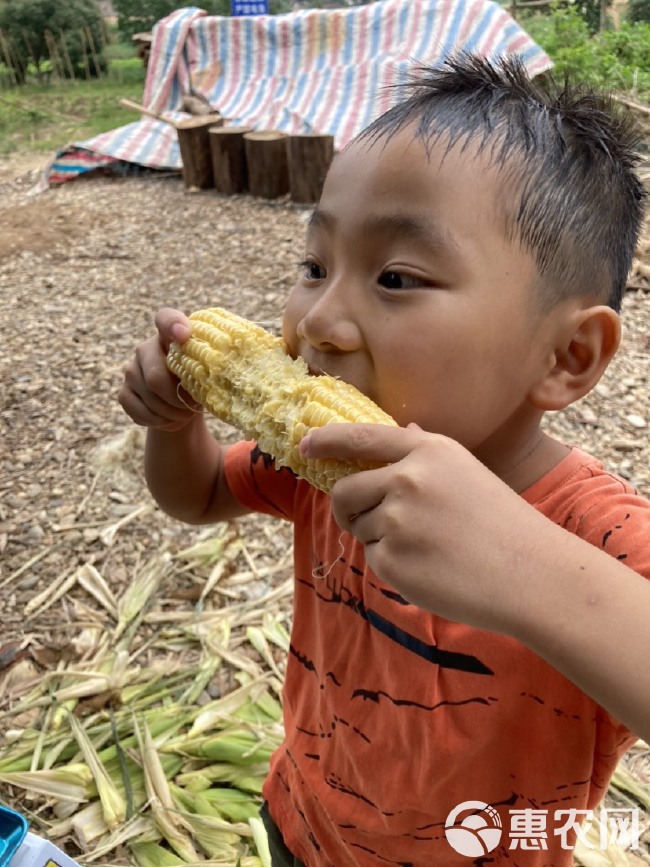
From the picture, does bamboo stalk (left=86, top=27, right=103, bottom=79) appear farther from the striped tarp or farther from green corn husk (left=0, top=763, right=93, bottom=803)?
green corn husk (left=0, top=763, right=93, bottom=803)

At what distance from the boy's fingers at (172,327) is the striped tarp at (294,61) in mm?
8382

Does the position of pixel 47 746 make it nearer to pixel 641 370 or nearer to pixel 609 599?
A: pixel 609 599

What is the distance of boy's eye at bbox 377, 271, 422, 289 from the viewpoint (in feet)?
3.74

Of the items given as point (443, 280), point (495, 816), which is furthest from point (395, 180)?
point (495, 816)

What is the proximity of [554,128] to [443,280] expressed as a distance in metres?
0.38

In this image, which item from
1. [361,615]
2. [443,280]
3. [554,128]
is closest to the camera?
[443,280]

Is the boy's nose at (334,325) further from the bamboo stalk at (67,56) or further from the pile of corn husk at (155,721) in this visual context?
the bamboo stalk at (67,56)

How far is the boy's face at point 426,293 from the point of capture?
1.12m

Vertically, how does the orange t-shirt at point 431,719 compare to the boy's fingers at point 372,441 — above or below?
below

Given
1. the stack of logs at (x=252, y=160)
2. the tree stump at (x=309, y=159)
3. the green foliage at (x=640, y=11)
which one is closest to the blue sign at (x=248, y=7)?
the stack of logs at (x=252, y=160)

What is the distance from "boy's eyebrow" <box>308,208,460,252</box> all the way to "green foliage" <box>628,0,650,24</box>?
17.8 metres

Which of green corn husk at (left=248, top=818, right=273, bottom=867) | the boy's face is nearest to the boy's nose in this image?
the boy's face

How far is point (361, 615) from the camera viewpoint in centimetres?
140

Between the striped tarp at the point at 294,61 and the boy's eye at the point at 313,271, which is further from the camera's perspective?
the striped tarp at the point at 294,61
